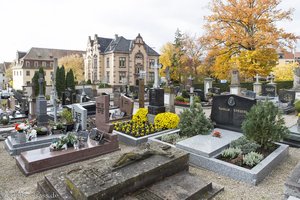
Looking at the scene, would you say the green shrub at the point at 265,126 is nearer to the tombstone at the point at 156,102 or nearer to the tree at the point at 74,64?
the tombstone at the point at 156,102

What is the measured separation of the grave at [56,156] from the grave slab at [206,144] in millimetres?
2768

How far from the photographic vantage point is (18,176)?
6.28 metres

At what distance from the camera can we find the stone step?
15.1 feet

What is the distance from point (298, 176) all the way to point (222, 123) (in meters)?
5.57

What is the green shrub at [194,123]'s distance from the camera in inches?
346

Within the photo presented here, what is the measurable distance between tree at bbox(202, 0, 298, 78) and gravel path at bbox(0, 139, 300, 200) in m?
18.5

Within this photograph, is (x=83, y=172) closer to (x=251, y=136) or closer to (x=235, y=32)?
(x=251, y=136)

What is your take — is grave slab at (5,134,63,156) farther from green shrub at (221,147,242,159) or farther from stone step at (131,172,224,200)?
green shrub at (221,147,242,159)

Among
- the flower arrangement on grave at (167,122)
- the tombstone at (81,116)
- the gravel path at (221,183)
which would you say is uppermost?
the tombstone at (81,116)


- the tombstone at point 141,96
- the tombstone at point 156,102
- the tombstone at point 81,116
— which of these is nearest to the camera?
the tombstone at point 81,116

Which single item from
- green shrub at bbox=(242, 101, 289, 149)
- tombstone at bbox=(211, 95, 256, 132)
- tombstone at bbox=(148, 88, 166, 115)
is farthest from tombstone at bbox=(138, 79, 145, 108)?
green shrub at bbox=(242, 101, 289, 149)

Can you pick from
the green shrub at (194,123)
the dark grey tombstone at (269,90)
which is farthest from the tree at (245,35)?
the green shrub at (194,123)

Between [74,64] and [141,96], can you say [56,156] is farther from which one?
[74,64]

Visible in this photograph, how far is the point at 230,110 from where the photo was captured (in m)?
9.68
